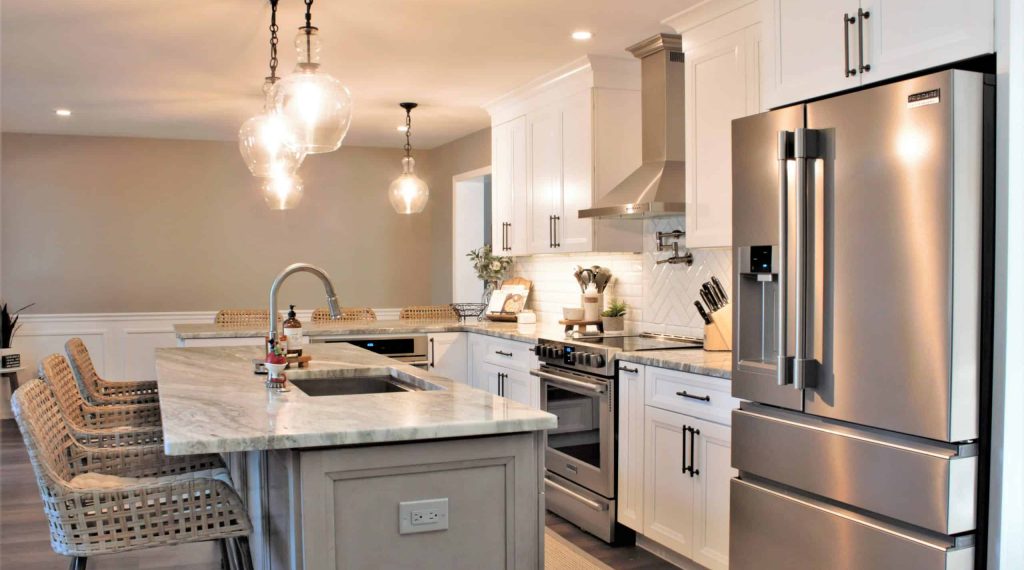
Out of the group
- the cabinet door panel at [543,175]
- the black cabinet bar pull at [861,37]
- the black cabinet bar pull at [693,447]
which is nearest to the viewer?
the black cabinet bar pull at [861,37]

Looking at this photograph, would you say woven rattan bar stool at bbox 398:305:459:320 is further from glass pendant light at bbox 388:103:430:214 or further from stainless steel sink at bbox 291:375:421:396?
stainless steel sink at bbox 291:375:421:396

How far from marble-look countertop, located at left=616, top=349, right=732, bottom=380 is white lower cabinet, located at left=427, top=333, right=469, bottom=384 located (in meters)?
2.04

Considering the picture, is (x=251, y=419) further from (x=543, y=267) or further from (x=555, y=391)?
(x=543, y=267)

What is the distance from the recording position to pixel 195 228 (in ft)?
25.3

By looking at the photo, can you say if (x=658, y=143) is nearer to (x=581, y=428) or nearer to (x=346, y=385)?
(x=581, y=428)

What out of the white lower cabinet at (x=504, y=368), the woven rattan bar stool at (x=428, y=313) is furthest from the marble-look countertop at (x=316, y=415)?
the woven rattan bar stool at (x=428, y=313)

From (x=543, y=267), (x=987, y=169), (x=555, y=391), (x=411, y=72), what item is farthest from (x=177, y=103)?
(x=987, y=169)

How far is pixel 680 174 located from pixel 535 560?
2515 mm

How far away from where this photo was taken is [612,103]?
16.1 feet

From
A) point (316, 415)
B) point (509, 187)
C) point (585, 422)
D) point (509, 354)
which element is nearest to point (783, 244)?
point (316, 415)

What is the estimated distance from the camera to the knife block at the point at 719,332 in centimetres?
385

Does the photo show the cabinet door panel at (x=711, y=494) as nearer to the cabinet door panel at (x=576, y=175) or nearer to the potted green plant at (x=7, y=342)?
the cabinet door panel at (x=576, y=175)

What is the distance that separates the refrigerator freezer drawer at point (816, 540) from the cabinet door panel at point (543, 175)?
2.64 meters

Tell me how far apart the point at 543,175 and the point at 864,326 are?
10.4 feet
